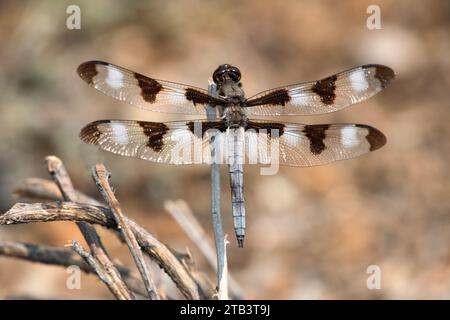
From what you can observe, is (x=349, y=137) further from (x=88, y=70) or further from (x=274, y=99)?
(x=88, y=70)

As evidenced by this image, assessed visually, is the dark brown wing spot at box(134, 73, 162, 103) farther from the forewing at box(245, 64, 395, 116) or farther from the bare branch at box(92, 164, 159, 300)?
the bare branch at box(92, 164, 159, 300)

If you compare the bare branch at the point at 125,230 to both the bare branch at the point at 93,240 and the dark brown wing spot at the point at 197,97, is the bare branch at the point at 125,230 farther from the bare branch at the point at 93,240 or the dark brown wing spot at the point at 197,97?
the dark brown wing spot at the point at 197,97

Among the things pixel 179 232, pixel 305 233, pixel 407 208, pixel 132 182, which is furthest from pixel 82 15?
pixel 407 208

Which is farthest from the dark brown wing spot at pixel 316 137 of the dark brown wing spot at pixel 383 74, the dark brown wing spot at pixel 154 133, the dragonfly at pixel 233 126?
the dark brown wing spot at pixel 154 133

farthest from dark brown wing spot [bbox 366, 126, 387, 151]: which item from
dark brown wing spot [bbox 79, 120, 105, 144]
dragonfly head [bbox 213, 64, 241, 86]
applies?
dark brown wing spot [bbox 79, 120, 105, 144]

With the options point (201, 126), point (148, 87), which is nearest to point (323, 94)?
point (201, 126)

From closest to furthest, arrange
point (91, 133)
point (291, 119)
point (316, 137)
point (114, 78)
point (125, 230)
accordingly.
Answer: point (125, 230) < point (91, 133) < point (114, 78) < point (316, 137) < point (291, 119)

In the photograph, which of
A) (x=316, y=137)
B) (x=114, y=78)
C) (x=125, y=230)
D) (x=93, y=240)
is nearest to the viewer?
(x=125, y=230)
